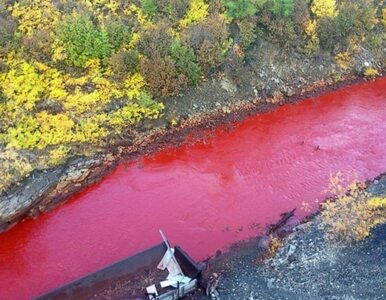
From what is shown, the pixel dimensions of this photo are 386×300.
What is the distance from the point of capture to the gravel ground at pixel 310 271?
16033 millimetres

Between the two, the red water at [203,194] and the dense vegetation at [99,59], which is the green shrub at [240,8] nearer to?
the dense vegetation at [99,59]

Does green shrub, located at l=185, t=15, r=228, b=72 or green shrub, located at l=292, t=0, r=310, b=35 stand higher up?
green shrub, located at l=185, t=15, r=228, b=72

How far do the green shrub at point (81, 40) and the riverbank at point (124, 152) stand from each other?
4.82 metres

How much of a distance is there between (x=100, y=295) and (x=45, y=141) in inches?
358

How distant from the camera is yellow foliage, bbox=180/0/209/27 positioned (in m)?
27.8

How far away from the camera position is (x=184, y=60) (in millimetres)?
25844

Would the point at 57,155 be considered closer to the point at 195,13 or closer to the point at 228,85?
the point at 228,85

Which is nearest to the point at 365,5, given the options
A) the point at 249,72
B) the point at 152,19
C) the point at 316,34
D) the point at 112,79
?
the point at 316,34

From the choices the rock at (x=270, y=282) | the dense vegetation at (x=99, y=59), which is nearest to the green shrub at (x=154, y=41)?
the dense vegetation at (x=99, y=59)

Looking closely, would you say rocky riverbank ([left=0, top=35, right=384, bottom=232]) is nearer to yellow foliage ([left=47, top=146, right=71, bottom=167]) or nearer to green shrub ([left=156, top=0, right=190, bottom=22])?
yellow foliage ([left=47, top=146, right=71, bottom=167])

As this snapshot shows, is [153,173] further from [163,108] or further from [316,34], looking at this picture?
[316,34]

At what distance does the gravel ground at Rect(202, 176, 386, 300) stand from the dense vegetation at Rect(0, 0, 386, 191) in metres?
10.3

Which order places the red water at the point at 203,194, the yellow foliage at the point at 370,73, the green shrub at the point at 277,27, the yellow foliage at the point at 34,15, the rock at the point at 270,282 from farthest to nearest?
the yellow foliage at the point at 370,73, the green shrub at the point at 277,27, the yellow foliage at the point at 34,15, the red water at the point at 203,194, the rock at the point at 270,282

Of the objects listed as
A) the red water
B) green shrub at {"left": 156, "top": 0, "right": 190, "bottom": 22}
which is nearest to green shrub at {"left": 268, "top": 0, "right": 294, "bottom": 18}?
green shrub at {"left": 156, "top": 0, "right": 190, "bottom": 22}
